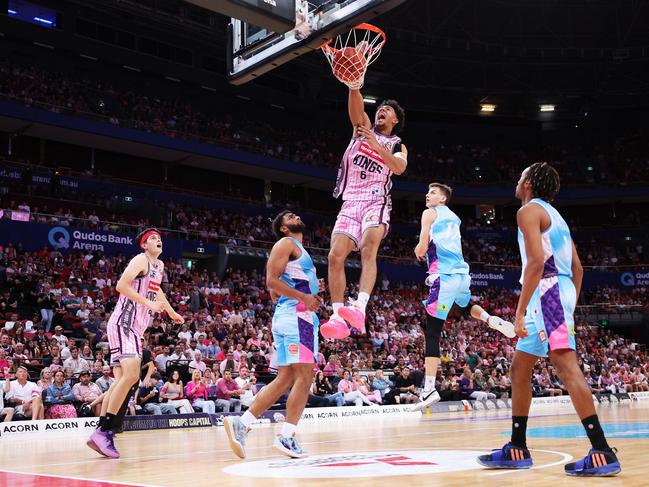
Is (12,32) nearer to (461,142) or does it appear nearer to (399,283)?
(399,283)

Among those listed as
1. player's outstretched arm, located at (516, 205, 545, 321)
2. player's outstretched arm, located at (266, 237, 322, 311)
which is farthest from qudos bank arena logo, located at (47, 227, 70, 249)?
player's outstretched arm, located at (516, 205, 545, 321)

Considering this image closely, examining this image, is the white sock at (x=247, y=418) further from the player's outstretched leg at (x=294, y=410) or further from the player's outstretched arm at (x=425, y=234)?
the player's outstretched arm at (x=425, y=234)

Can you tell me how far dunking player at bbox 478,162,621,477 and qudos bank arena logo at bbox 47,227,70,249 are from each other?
22439mm

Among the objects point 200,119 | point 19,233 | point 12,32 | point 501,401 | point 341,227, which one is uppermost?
point 12,32

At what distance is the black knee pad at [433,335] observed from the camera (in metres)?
8.51

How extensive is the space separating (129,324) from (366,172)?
3311 mm

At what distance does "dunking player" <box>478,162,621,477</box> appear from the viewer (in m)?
5.58

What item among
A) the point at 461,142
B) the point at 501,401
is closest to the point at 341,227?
the point at 501,401

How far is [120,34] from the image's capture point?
34156 millimetres

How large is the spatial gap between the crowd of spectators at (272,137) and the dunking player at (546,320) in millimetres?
26284

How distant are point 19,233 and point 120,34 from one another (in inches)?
512

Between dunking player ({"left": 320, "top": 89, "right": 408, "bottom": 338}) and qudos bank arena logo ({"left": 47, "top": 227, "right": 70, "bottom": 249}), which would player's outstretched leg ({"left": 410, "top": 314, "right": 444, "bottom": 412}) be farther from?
qudos bank arena logo ({"left": 47, "top": 227, "right": 70, "bottom": 249})

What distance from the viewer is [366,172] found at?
7453mm

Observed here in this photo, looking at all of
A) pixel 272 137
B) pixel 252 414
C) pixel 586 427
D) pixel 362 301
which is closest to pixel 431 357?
pixel 362 301
